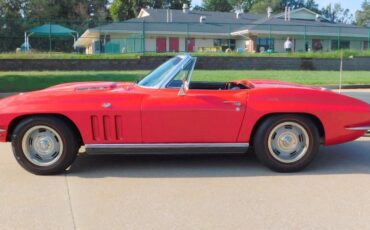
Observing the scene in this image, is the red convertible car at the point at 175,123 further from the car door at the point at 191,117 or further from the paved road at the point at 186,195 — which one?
the paved road at the point at 186,195

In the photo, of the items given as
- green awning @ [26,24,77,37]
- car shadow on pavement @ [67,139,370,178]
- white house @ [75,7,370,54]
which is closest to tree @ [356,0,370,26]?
white house @ [75,7,370,54]

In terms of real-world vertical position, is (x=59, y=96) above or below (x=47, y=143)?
above

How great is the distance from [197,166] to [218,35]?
38.7 m

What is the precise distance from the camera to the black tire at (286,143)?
5352 millimetres

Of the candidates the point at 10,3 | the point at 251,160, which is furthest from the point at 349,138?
the point at 10,3

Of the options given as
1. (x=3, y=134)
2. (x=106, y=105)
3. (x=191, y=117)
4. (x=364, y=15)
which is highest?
(x=364, y=15)

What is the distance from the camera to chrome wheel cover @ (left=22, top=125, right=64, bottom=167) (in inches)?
206

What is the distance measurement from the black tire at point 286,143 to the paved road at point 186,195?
143mm

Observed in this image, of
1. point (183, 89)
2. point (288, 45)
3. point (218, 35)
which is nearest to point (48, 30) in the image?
point (288, 45)

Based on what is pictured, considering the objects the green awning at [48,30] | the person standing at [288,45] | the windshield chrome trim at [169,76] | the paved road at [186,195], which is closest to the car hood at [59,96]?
the windshield chrome trim at [169,76]

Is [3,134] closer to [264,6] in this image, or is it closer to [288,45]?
[288,45]

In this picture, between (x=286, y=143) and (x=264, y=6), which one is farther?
(x=264, y=6)

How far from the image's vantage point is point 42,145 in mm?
5227

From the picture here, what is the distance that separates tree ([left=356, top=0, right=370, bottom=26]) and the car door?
99495mm
